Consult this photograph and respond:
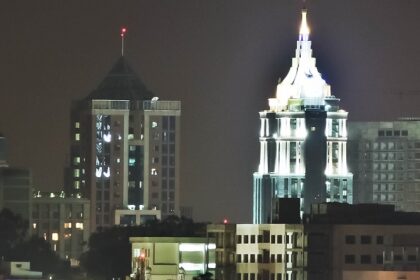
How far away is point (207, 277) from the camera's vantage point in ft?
541

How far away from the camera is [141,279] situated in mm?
173000

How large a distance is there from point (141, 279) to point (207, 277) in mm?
8506
